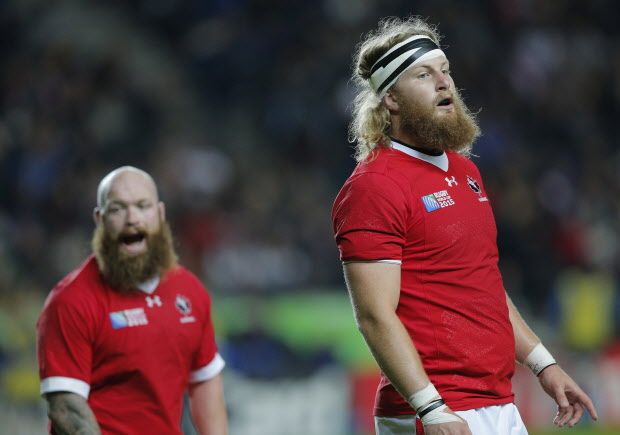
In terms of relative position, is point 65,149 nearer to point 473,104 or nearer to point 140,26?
point 140,26

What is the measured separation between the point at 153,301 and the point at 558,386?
1902 millimetres

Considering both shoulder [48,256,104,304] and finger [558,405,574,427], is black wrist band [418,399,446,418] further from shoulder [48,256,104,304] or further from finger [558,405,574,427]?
shoulder [48,256,104,304]

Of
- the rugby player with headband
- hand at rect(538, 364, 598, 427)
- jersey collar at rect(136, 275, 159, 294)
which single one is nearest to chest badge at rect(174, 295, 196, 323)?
jersey collar at rect(136, 275, 159, 294)

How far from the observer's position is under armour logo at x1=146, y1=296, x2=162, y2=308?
5.44 metres

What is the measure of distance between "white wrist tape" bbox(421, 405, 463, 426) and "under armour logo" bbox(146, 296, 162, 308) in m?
1.85

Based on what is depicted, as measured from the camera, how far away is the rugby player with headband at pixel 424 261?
4.13m

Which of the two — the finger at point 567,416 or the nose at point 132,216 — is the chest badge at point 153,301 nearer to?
the nose at point 132,216

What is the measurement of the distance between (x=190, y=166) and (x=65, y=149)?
55.1 inches

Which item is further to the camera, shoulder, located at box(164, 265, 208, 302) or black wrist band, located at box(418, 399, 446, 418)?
shoulder, located at box(164, 265, 208, 302)

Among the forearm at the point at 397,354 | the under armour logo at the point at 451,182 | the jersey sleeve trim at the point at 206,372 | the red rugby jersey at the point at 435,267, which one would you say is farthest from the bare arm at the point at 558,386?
the jersey sleeve trim at the point at 206,372

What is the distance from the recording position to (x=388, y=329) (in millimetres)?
A: 4070

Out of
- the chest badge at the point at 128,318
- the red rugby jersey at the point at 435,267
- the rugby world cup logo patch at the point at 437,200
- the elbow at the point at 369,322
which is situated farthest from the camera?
the chest badge at the point at 128,318

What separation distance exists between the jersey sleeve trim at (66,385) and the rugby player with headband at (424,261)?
4.52 feet

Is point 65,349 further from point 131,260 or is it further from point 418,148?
point 418,148
